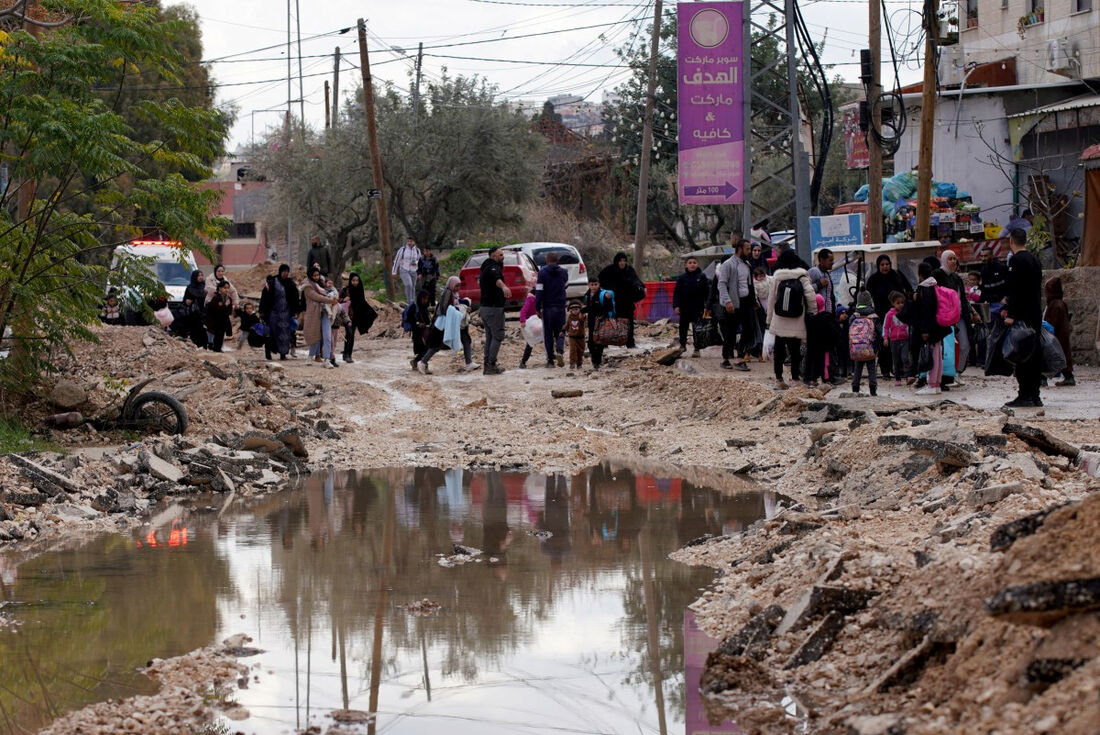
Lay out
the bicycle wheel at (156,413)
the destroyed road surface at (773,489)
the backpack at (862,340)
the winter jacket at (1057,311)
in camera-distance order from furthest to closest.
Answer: the winter jacket at (1057,311)
the backpack at (862,340)
the bicycle wheel at (156,413)
the destroyed road surface at (773,489)

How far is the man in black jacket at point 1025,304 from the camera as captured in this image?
13500mm

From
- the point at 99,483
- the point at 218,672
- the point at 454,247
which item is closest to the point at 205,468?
the point at 99,483

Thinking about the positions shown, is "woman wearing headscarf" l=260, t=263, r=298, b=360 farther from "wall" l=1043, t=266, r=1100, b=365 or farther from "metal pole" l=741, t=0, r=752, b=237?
"wall" l=1043, t=266, r=1100, b=365

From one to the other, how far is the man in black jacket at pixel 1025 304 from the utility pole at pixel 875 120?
10.0m

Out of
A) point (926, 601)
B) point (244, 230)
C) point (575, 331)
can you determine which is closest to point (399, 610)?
point (926, 601)

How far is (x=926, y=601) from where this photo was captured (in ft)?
17.2

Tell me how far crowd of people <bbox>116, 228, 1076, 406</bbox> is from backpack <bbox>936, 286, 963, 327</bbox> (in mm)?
12

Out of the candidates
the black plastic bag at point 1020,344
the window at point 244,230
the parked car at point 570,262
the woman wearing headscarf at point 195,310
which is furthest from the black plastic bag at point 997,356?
the window at point 244,230

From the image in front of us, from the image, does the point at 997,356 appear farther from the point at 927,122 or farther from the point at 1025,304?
the point at 927,122

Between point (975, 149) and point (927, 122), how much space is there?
9604mm

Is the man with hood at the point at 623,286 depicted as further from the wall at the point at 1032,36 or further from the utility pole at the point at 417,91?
the utility pole at the point at 417,91

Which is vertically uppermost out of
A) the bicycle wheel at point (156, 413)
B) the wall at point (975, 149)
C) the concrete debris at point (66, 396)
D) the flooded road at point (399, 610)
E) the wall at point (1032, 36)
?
the wall at point (1032, 36)

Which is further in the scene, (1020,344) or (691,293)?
(691,293)

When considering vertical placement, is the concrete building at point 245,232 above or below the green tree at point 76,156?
above
